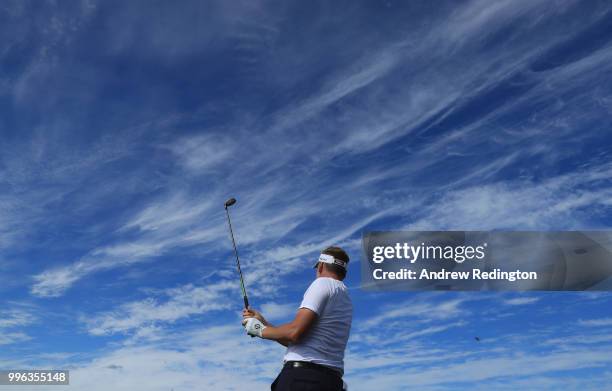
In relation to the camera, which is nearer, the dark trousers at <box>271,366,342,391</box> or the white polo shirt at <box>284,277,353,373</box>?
the dark trousers at <box>271,366,342,391</box>

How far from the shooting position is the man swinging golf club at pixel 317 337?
923 cm

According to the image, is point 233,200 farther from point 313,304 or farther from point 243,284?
point 313,304

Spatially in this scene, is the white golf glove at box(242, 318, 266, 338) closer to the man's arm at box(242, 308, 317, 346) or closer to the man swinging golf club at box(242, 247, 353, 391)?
the man swinging golf club at box(242, 247, 353, 391)

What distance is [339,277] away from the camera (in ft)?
32.7

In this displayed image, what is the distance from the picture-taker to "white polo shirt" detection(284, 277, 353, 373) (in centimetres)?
933

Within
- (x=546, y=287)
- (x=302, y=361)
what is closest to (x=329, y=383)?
(x=302, y=361)

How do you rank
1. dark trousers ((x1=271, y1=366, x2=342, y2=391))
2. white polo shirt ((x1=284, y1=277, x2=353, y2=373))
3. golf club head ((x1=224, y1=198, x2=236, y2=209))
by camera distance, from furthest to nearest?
1. golf club head ((x1=224, y1=198, x2=236, y2=209))
2. white polo shirt ((x1=284, y1=277, x2=353, y2=373))
3. dark trousers ((x1=271, y1=366, x2=342, y2=391))

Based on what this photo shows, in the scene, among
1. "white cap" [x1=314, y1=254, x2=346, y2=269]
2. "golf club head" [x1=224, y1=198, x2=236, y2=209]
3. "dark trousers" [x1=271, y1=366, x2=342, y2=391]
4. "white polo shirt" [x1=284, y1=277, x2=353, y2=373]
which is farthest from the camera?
"golf club head" [x1=224, y1=198, x2=236, y2=209]

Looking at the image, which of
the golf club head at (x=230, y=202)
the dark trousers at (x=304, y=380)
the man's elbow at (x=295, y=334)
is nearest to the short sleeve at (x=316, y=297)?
the man's elbow at (x=295, y=334)

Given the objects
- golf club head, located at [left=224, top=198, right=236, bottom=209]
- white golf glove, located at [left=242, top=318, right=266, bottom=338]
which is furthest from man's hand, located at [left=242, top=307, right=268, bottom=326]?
golf club head, located at [left=224, top=198, right=236, bottom=209]

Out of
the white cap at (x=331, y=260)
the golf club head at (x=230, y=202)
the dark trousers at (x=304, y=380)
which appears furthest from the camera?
the golf club head at (x=230, y=202)

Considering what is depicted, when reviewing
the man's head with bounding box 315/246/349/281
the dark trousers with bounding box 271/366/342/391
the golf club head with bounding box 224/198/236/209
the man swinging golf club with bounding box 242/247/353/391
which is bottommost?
the dark trousers with bounding box 271/366/342/391

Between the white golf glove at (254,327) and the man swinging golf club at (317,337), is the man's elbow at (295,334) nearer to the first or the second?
the man swinging golf club at (317,337)

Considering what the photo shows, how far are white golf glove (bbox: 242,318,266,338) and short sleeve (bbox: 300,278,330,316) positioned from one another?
3.09 ft
